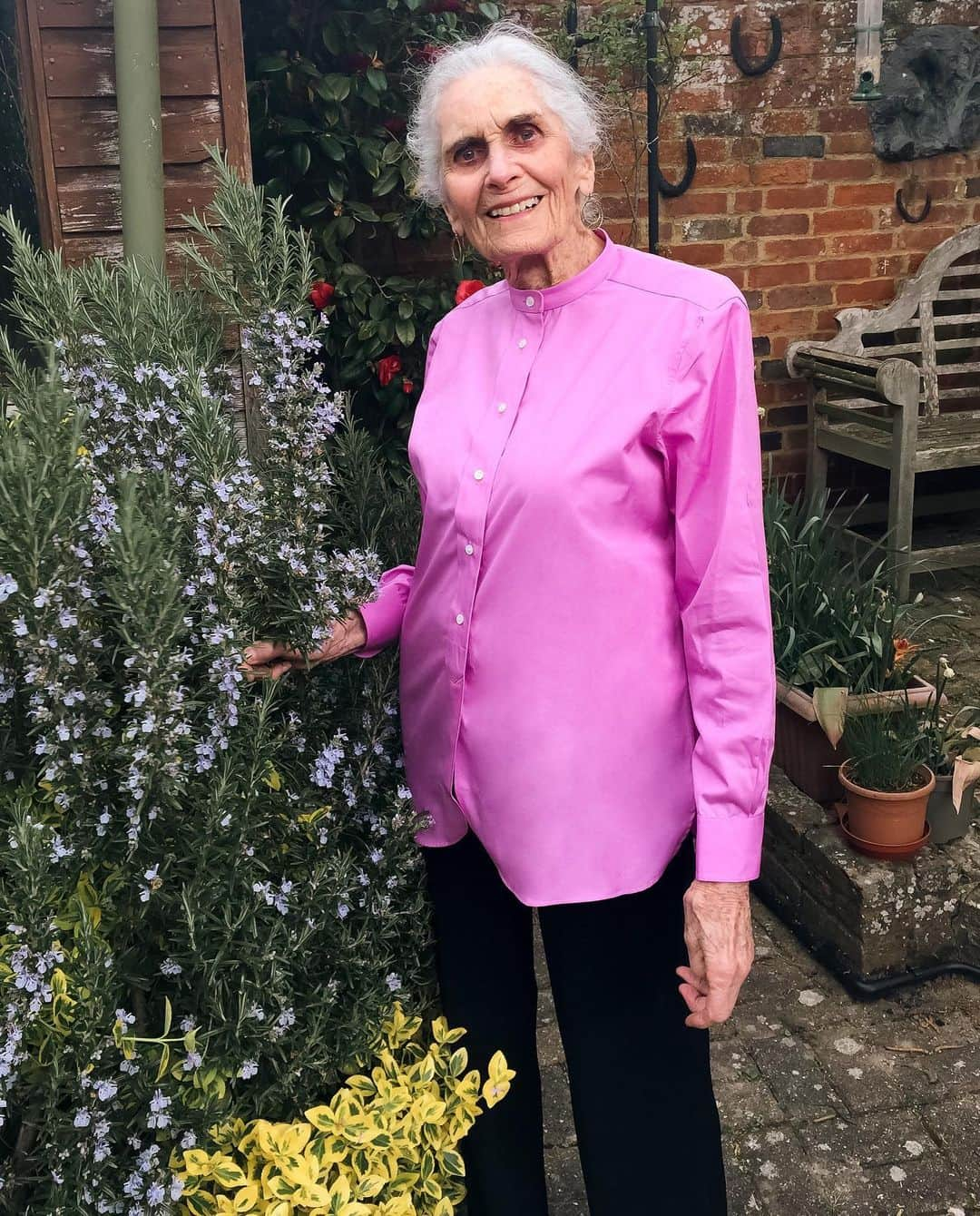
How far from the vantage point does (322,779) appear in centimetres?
153

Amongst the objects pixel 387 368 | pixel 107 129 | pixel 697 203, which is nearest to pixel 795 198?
pixel 697 203

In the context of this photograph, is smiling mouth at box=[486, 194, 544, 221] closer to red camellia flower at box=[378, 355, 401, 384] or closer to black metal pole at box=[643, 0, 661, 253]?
red camellia flower at box=[378, 355, 401, 384]

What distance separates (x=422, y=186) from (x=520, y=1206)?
5.21 feet

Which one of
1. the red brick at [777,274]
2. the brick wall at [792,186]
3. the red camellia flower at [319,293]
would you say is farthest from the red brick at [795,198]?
the red camellia flower at [319,293]

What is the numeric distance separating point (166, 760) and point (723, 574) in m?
0.70

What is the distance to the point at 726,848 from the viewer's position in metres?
1.48

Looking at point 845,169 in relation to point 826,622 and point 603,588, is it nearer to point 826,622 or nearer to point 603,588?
point 826,622

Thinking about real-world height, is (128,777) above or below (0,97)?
below

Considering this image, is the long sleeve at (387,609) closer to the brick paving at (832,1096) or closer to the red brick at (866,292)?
the brick paving at (832,1096)

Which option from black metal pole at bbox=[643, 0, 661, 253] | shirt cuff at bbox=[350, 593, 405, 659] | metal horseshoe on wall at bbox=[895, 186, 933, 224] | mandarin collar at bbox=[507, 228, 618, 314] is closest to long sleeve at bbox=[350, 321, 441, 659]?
shirt cuff at bbox=[350, 593, 405, 659]

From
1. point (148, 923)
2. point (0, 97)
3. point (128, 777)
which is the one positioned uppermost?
point (0, 97)

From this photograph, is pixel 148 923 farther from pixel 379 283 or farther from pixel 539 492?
pixel 379 283

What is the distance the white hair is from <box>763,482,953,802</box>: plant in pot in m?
1.76

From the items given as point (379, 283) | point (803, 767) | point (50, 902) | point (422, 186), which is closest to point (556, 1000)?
point (50, 902)
